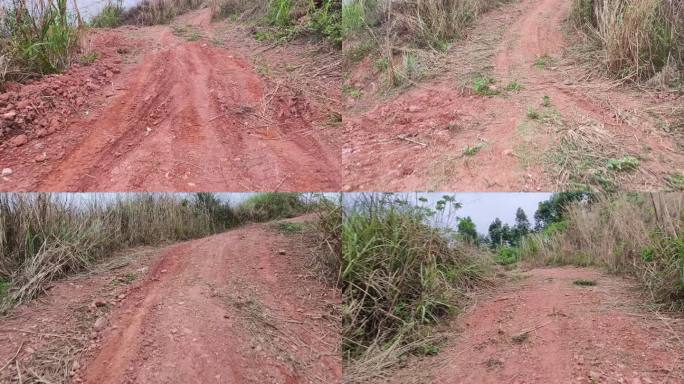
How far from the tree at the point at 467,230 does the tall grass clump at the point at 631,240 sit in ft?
3.96

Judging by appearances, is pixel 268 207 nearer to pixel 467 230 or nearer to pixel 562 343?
pixel 467 230

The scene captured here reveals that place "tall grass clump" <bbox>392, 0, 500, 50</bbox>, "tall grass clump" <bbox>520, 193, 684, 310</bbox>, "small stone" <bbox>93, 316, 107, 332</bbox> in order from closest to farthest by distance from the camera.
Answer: "small stone" <bbox>93, 316, 107, 332</bbox> < "tall grass clump" <bbox>520, 193, 684, 310</bbox> < "tall grass clump" <bbox>392, 0, 500, 50</bbox>

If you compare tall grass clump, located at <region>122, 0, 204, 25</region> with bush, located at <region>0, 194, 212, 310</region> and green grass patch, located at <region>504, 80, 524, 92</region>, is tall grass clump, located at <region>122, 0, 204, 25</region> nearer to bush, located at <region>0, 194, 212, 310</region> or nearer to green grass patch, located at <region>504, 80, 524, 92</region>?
bush, located at <region>0, 194, 212, 310</region>

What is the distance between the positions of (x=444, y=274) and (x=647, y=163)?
179 cm

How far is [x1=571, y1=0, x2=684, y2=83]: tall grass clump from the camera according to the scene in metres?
4.98

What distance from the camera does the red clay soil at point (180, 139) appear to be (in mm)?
3684

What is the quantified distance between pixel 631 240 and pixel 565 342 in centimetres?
189

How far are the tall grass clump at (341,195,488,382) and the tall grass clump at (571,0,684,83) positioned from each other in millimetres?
2655

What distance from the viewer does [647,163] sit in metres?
3.87

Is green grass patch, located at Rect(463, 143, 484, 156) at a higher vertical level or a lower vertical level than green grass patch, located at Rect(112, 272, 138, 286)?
higher

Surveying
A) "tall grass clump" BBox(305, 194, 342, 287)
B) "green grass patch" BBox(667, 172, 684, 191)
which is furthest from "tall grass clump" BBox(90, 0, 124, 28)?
"green grass patch" BBox(667, 172, 684, 191)

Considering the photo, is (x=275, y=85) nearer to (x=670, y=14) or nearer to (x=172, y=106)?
(x=172, y=106)

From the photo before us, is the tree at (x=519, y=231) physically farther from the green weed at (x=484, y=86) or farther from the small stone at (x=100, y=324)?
the small stone at (x=100, y=324)

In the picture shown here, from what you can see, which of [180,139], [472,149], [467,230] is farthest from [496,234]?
[180,139]
